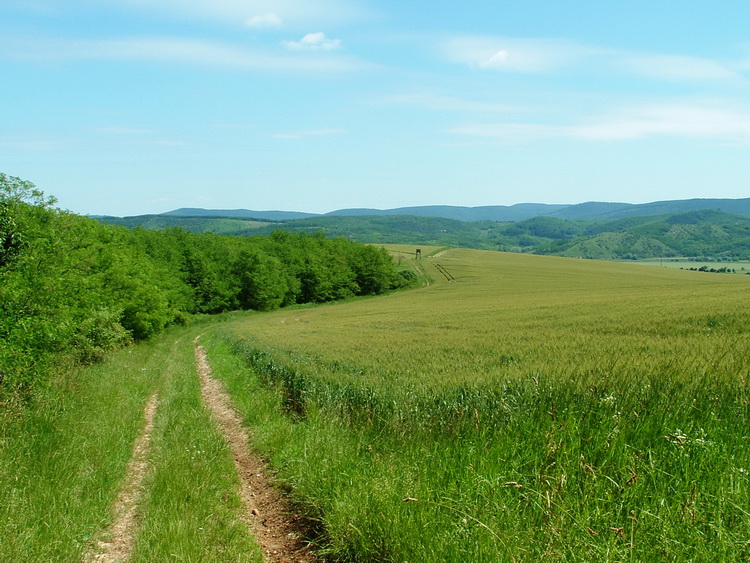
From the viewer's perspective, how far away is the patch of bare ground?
228 inches

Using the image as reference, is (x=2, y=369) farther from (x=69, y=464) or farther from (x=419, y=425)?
(x=419, y=425)

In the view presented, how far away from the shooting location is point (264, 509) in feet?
23.5

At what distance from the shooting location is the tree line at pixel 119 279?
1307cm

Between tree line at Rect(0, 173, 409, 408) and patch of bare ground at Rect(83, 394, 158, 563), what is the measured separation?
335 cm

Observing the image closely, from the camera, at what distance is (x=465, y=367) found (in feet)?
43.8

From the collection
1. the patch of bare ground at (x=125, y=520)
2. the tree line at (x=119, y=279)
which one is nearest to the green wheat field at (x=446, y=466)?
the patch of bare ground at (x=125, y=520)

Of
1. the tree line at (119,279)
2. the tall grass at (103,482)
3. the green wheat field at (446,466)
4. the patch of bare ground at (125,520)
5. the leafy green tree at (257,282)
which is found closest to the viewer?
the green wheat field at (446,466)

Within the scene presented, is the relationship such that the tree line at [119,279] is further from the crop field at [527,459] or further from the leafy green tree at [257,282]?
the crop field at [527,459]

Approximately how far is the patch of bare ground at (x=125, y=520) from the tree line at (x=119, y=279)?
3.35 metres

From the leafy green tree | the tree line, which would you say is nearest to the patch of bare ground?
the tree line

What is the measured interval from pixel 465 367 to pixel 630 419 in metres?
7.42

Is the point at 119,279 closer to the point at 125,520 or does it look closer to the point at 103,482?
the point at 103,482

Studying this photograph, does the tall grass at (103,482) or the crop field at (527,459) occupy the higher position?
the crop field at (527,459)

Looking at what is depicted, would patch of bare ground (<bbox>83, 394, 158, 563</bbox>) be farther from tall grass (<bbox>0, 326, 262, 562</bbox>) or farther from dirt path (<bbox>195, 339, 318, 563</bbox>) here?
dirt path (<bbox>195, 339, 318, 563</bbox>)
